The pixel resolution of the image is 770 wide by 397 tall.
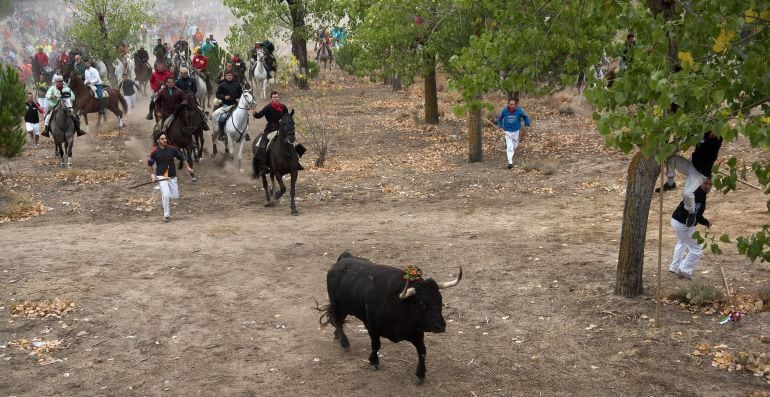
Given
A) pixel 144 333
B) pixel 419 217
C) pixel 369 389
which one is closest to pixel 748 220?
pixel 419 217

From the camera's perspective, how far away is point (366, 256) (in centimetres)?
1365

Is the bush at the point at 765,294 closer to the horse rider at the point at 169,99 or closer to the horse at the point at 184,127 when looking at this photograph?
the horse at the point at 184,127

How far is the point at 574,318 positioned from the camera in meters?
10.3

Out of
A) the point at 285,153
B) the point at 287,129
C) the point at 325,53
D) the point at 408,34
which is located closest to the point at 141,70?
the point at 325,53

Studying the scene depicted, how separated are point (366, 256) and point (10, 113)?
11.7m

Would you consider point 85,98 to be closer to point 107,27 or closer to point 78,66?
point 78,66

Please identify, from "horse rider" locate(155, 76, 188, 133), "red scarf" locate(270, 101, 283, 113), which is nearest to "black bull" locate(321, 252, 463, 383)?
"red scarf" locate(270, 101, 283, 113)

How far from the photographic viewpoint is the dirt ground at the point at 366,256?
28.9ft

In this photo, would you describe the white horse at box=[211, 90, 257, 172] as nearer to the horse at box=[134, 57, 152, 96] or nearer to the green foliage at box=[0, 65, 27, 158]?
the green foliage at box=[0, 65, 27, 158]

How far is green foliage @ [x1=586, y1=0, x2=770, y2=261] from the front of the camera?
5703 mm

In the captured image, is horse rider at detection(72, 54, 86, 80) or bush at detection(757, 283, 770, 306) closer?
bush at detection(757, 283, 770, 306)

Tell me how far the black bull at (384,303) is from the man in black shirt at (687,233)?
4.47 m

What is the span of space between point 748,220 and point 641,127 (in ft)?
31.0

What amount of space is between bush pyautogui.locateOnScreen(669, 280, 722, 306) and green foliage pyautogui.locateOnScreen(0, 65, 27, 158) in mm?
16797
